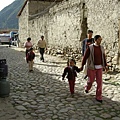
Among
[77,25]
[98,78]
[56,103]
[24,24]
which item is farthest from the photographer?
[24,24]

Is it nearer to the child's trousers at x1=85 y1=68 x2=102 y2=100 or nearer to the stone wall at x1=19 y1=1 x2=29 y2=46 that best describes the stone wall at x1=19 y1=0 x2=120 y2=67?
the child's trousers at x1=85 y1=68 x2=102 y2=100

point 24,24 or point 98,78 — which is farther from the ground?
point 24,24

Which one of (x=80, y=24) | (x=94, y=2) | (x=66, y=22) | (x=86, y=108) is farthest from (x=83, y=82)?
(x=66, y=22)

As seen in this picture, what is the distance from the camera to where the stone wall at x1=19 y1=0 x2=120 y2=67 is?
840 centimetres

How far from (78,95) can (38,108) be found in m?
1.35

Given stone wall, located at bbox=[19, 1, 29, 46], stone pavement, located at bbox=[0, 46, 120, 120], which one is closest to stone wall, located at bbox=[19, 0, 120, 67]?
stone pavement, located at bbox=[0, 46, 120, 120]

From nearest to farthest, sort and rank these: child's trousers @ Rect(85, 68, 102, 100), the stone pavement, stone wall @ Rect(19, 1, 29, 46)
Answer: the stone pavement
child's trousers @ Rect(85, 68, 102, 100)
stone wall @ Rect(19, 1, 29, 46)

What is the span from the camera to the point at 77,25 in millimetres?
11945

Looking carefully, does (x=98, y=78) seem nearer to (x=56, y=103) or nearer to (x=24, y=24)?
(x=56, y=103)

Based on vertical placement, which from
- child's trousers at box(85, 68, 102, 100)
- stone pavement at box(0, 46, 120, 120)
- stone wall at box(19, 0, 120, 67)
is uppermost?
stone wall at box(19, 0, 120, 67)

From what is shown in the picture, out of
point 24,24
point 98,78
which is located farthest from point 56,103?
point 24,24

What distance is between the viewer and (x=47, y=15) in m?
16.8

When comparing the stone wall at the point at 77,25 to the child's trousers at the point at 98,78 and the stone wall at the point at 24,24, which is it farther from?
the stone wall at the point at 24,24

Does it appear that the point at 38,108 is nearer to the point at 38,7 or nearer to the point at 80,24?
the point at 80,24
